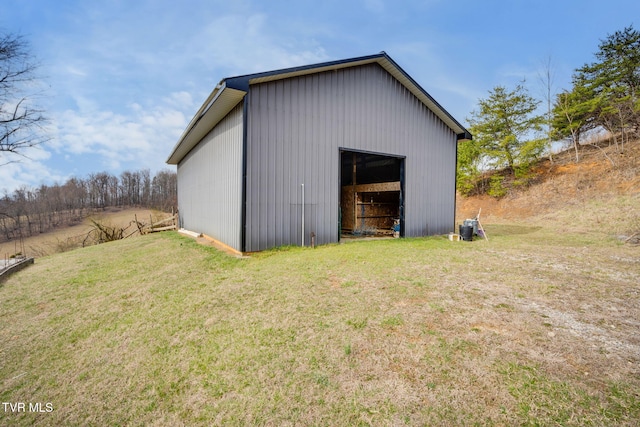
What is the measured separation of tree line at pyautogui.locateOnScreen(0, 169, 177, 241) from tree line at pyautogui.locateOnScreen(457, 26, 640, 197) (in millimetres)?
35043

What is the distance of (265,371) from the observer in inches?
121

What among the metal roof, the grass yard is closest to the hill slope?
the metal roof

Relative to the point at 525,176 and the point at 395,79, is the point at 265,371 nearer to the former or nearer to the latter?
the point at 395,79

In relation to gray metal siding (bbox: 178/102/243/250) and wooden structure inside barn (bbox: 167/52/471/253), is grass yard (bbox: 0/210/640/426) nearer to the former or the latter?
wooden structure inside barn (bbox: 167/52/471/253)

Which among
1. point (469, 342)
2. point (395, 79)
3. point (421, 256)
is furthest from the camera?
point (395, 79)

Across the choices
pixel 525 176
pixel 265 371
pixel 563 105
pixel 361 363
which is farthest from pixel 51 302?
pixel 563 105

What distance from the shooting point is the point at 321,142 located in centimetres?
894

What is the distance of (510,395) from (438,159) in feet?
36.7

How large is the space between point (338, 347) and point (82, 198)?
64.6 metres

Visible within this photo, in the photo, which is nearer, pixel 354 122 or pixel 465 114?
pixel 354 122

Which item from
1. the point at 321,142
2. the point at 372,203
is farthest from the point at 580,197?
the point at 321,142

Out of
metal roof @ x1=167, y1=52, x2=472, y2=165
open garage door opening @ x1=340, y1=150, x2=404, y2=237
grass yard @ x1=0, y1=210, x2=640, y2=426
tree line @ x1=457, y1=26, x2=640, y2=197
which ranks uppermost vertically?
tree line @ x1=457, y1=26, x2=640, y2=197

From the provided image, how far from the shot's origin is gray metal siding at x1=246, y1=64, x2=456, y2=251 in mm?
7938

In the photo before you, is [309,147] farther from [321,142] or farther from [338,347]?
[338,347]
